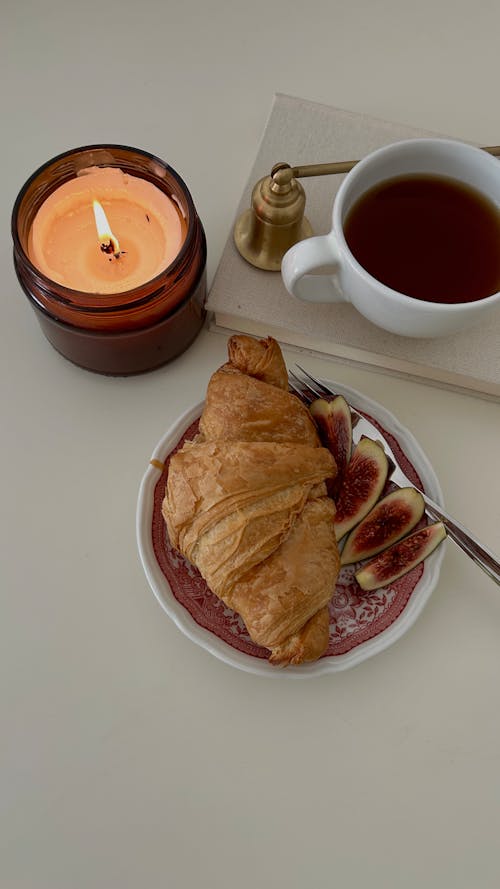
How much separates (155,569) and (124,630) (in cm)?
16

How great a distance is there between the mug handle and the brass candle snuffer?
0.13 metres

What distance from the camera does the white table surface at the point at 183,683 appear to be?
1.45 metres

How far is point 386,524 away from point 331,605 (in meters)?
0.17

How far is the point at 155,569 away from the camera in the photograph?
147 centimetres

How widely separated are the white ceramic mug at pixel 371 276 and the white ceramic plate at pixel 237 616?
0.27 metres

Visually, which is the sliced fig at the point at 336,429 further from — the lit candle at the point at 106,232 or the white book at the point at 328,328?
the lit candle at the point at 106,232

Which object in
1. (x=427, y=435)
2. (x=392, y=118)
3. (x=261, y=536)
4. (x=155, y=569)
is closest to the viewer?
(x=261, y=536)

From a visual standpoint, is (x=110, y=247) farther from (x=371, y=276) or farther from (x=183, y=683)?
(x=183, y=683)

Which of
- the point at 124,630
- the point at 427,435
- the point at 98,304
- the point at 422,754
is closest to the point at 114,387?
the point at 98,304

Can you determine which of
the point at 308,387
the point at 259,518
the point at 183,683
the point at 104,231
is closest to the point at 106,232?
the point at 104,231

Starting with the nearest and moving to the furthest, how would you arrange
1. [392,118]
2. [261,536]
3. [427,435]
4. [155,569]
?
[261,536] < [155,569] < [427,435] < [392,118]

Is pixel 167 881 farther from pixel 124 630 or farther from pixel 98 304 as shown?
pixel 98 304

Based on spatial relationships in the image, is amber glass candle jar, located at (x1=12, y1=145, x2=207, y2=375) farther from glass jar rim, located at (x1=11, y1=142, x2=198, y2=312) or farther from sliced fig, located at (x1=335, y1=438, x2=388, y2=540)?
sliced fig, located at (x1=335, y1=438, x2=388, y2=540)

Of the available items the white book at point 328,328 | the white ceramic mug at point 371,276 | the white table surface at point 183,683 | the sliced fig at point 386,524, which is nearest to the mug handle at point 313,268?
the white ceramic mug at point 371,276
